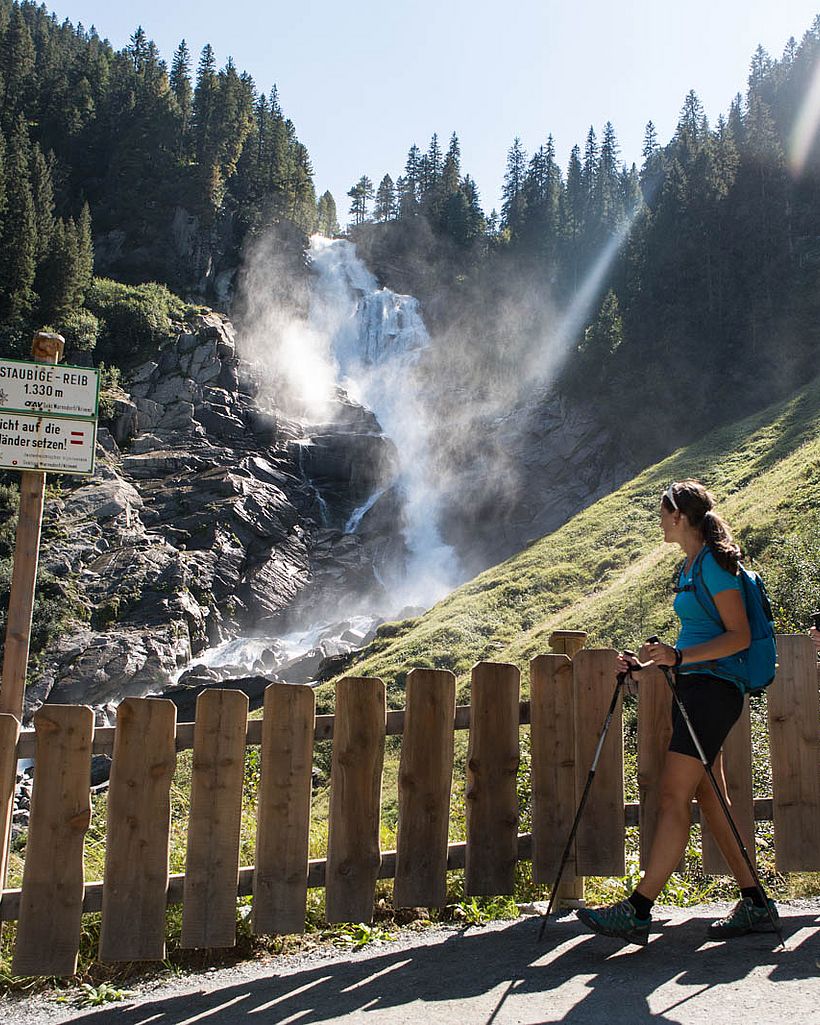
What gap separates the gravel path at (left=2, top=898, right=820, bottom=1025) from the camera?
12.1ft

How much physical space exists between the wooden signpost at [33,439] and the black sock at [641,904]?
12.3 feet

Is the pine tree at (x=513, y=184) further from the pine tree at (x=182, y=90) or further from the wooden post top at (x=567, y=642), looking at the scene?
the wooden post top at (x=567, y=642)

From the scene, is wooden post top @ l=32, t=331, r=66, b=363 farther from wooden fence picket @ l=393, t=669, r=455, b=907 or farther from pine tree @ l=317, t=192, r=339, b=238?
pine tree @ l=317, t=192, r=339, b=238

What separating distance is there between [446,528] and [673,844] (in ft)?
141

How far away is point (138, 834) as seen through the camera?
14.7ft

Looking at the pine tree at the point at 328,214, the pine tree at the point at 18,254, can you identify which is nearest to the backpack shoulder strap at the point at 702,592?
the pine tree at the point at 18,254

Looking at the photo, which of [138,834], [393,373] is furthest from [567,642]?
[393,373]

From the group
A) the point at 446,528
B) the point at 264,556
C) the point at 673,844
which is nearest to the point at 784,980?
the point at 673,844

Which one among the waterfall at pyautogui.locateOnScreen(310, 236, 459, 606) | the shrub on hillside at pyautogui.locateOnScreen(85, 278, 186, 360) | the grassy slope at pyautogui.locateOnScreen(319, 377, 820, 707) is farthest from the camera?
the shrub on hillside at pyautogui.locateOnScreen(85, 278, 186, 360)

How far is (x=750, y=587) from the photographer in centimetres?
442

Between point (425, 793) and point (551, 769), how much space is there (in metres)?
0.84

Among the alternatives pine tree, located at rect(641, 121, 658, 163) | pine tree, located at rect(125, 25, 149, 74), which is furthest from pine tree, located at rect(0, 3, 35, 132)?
pine tree, located at rect(641, 121, 658, 163)

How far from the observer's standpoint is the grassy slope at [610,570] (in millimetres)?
16328

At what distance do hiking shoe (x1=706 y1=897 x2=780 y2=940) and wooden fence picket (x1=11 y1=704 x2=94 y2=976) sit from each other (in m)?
3.36
